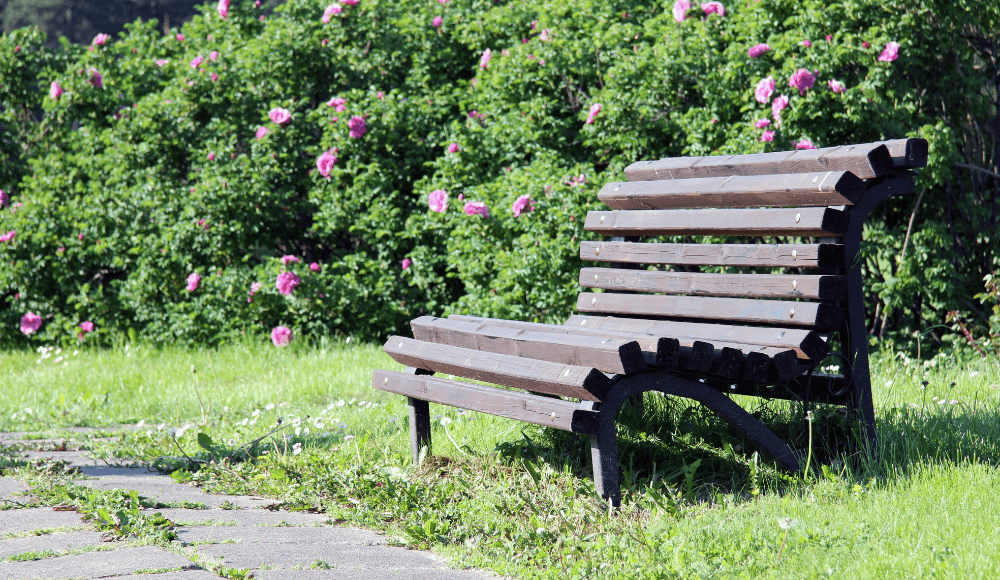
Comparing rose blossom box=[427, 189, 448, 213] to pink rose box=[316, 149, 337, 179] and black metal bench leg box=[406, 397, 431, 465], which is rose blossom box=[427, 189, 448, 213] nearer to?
pink rose box=[316, 149, 337, 179]

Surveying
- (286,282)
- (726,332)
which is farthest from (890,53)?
(286,282)

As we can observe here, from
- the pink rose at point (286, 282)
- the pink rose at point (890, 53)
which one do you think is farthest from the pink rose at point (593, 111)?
the pink rose at point (286, 282)

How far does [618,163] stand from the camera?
5574mm

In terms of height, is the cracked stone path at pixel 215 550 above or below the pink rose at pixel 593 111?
below

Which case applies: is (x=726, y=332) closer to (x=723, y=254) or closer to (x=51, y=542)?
(x=723, y=254)

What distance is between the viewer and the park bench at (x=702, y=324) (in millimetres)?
2672

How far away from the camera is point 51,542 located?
2.51 meters

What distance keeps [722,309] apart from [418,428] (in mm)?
1239

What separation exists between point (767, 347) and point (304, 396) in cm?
276

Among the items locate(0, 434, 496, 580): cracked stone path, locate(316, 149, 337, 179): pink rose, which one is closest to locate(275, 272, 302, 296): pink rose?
locate(316, 149, 337, 179): pink rose

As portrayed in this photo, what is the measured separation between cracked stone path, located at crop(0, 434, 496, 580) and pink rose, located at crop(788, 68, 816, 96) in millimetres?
3433

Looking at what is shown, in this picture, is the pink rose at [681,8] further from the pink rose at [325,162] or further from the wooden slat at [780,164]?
the pink rose at [325,162]

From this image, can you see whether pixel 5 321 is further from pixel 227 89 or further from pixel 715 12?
pixel 715 12

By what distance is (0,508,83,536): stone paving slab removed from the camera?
8.74ft
